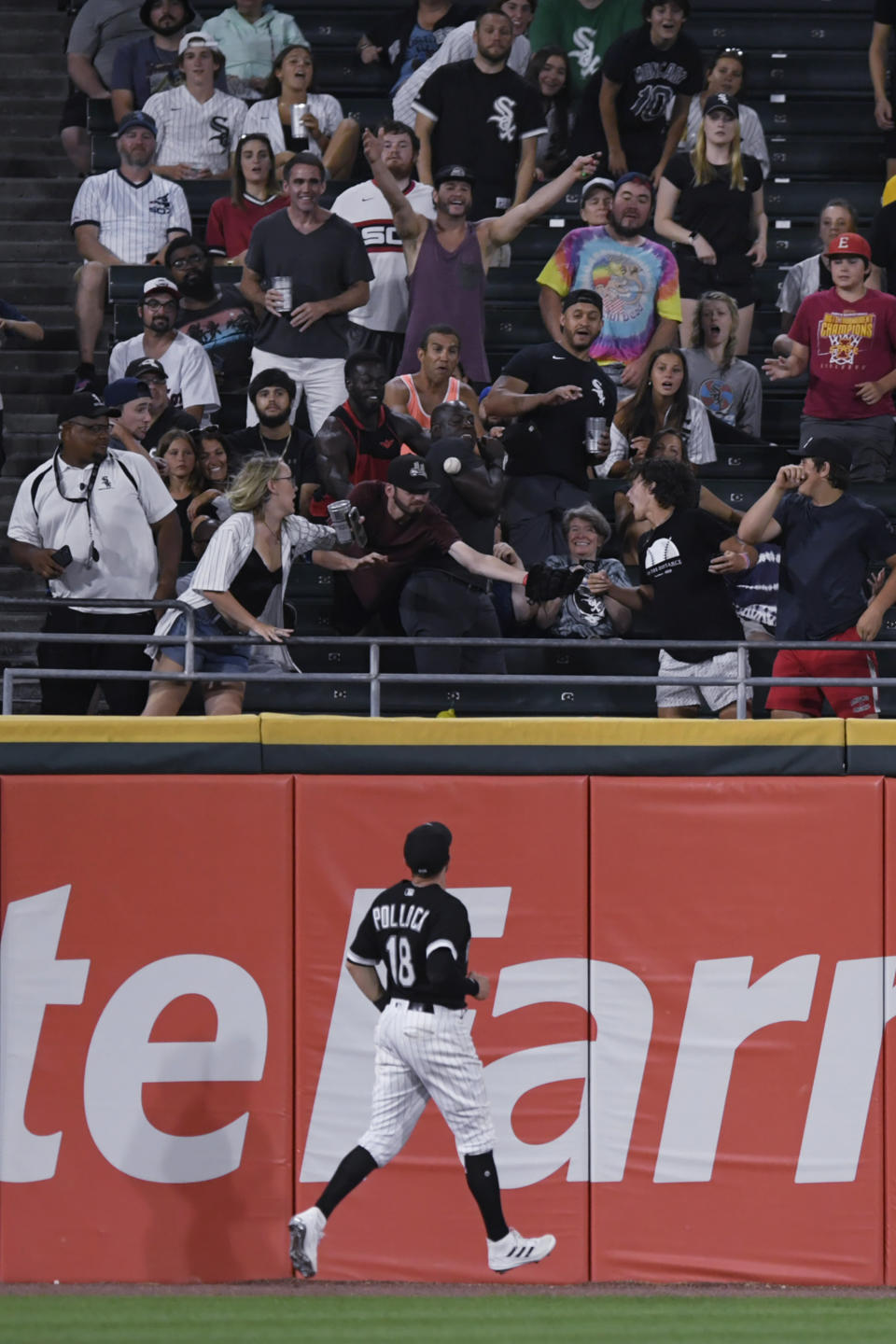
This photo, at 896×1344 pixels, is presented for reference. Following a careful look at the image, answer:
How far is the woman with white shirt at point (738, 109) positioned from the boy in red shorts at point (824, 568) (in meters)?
4.29

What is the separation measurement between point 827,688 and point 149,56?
7747mm

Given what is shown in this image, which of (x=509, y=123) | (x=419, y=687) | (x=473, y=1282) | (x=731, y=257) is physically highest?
(x=509, y=123)

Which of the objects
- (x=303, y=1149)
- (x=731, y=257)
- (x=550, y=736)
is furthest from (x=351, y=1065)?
(x=731, y=257)

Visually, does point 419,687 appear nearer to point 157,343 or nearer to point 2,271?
point 157,343

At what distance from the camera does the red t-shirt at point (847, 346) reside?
11.5 m

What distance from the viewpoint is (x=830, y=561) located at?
30.6 ft

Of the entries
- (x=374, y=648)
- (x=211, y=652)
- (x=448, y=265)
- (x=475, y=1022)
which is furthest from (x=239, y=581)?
(x=448, y=265)

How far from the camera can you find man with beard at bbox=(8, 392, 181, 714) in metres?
9.18

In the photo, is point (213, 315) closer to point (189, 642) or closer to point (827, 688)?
point (189, 642)

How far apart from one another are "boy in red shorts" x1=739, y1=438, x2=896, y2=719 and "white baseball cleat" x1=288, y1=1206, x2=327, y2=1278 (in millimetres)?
3290

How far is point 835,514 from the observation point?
30.7ft

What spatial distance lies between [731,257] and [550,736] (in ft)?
16.8

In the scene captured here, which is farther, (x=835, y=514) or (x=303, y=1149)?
(x=835, y=514)

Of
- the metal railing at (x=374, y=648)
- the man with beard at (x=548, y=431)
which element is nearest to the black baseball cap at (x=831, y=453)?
the metal railing at (x=374, y=648)
